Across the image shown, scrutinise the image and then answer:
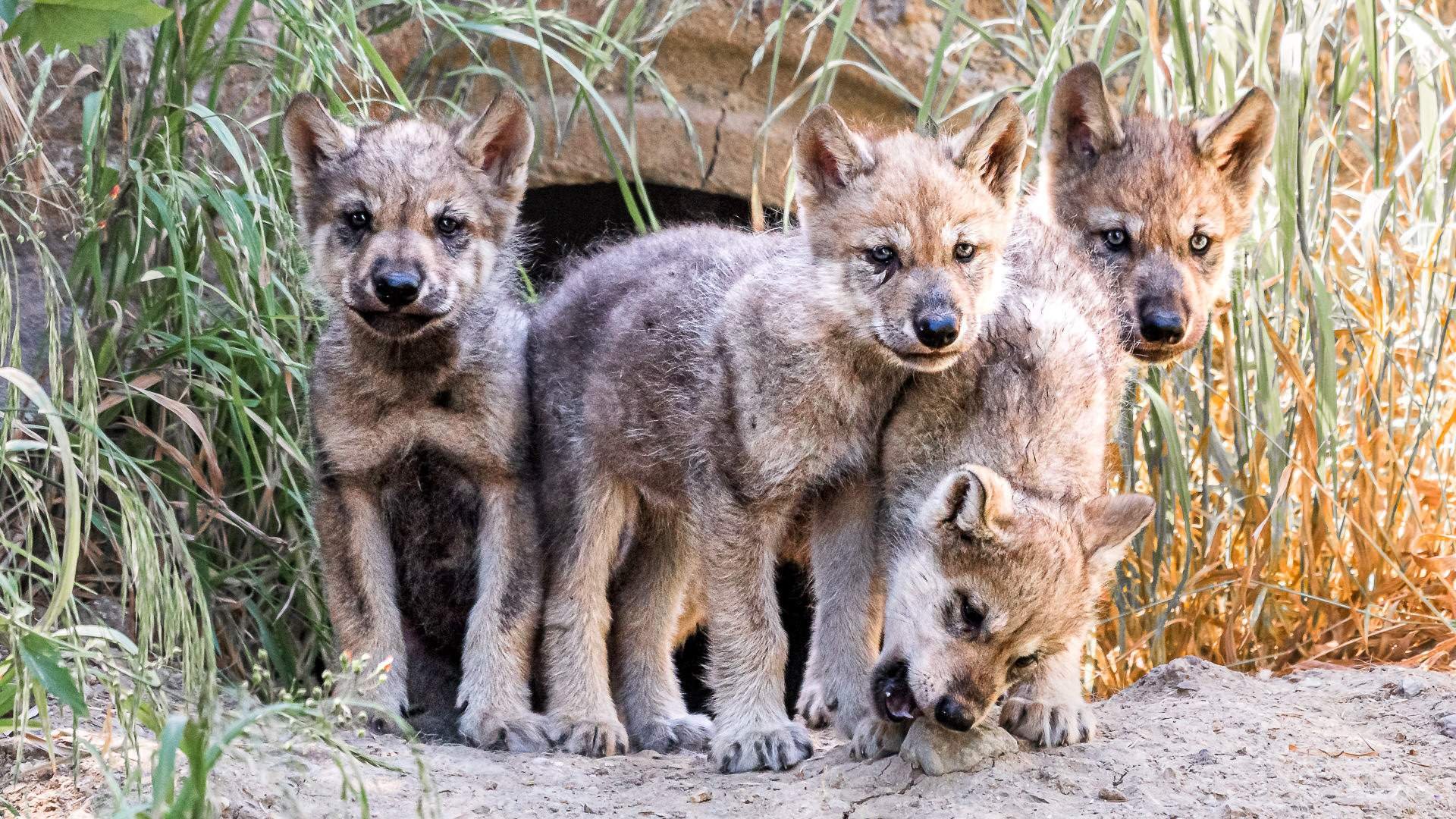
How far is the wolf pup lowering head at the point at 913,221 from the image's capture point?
334 centimetres

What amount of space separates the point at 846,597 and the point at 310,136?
6.24ft

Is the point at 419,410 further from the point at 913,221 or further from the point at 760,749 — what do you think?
the point at 913,221

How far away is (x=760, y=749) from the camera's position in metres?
3.42

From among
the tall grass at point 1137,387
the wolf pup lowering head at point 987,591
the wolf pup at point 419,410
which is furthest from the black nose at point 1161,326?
the wolf pup at point 419,410

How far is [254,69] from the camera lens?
484cm

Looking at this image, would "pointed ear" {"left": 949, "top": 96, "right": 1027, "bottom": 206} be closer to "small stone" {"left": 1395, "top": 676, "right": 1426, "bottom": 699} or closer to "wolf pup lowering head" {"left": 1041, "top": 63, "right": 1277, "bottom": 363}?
"wolf pup lowering head" {"left": 1041, "top": 63, "right": 1277, "bottom": 363}

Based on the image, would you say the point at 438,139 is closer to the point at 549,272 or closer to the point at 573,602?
the point at 573,602

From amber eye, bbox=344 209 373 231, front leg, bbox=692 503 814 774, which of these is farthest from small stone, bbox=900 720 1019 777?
amber eye, bbox=344 209 373 231

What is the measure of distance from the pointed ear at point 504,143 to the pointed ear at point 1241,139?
1909mm

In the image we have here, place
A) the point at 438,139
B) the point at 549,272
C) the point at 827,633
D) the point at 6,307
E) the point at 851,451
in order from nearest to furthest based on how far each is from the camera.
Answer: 1. the point at 6,307
2. the point at 851,451
3. the point at 827,633
4. the point at 438,139
5. the point at 549,272

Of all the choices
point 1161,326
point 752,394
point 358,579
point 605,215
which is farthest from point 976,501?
point 605,215

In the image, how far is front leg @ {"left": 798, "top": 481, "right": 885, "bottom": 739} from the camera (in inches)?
146

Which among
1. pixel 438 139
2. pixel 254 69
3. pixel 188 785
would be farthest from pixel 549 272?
pixel 188 785

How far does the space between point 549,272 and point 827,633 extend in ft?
10.2
